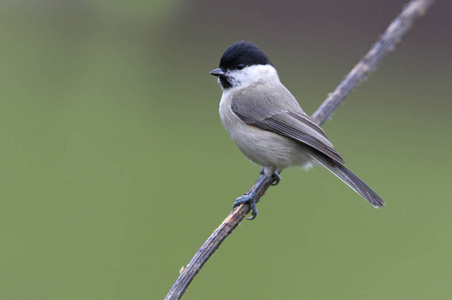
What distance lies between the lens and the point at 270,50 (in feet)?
16.5

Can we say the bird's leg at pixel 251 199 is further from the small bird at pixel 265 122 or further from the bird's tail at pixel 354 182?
the bird's tail at pixel 354 182

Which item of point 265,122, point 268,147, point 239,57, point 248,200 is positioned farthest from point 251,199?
point 239,57

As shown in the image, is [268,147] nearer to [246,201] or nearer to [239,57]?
[246,201]

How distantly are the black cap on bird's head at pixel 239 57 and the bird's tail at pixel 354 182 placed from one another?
53cm

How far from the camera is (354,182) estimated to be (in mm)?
2248

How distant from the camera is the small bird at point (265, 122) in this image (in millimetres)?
2345

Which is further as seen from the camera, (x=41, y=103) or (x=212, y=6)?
(x=212, y=6)

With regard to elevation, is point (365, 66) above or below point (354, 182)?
above

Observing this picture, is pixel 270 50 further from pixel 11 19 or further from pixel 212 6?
pixel 11 19

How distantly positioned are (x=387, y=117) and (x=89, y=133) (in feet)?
8.31

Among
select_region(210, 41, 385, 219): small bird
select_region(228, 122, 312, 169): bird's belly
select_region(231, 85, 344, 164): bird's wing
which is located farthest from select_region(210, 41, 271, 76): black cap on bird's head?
select_region(228, 122, 312, 169): bird's belly

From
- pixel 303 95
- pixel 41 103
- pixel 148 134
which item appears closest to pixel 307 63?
pixel 303 95

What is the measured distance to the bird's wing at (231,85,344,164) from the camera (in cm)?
232

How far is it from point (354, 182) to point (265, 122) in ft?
1.50
